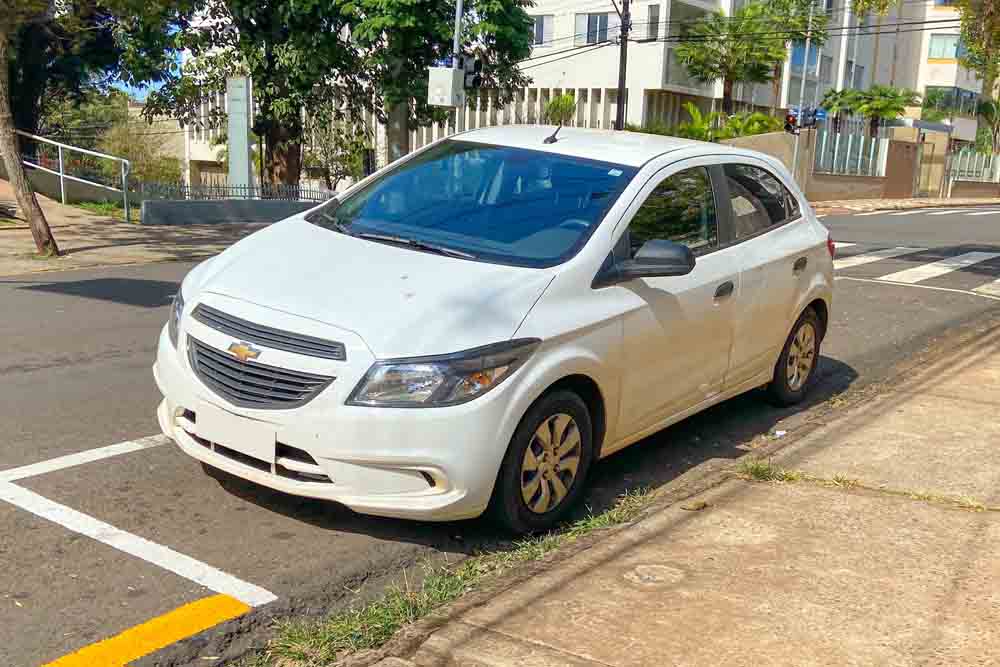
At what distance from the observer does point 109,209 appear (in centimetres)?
1967

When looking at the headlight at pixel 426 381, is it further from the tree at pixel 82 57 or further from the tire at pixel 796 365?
the tree at pixel 82 57

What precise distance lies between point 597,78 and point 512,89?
2291 centimetres

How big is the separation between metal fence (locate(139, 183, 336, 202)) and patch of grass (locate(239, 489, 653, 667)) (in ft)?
53.9

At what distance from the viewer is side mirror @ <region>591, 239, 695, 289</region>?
5.04 metres

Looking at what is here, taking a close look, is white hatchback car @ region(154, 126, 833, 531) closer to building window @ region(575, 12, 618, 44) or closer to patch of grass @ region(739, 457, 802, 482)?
patch of grass @ region(739, 457, 802, 482)

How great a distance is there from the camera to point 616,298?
5.02 metres

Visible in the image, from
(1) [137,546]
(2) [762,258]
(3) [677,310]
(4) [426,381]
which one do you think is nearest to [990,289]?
(2) [762,258]

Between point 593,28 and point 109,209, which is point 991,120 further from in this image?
point 109,209

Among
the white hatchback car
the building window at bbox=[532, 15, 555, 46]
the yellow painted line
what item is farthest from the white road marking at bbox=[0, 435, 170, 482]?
the building window at bbox=[532, 15, 555, 46]

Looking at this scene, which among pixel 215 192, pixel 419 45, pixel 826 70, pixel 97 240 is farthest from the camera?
pixel 826 70

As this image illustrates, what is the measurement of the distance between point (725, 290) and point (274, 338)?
8.55 ft

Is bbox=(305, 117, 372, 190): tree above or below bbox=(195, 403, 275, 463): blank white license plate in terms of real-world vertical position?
below

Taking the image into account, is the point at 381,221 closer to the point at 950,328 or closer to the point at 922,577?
the point at 922,577

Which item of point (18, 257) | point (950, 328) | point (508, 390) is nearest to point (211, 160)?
point (18, 257)
